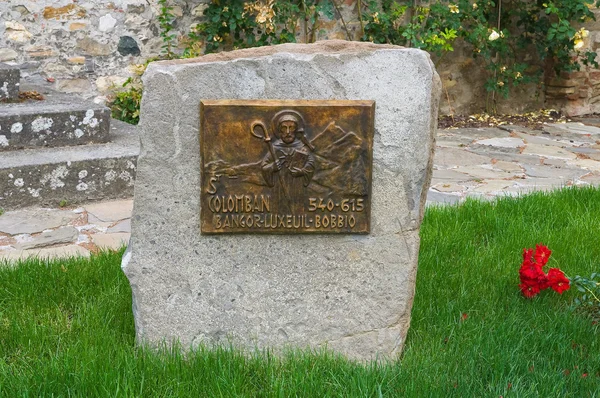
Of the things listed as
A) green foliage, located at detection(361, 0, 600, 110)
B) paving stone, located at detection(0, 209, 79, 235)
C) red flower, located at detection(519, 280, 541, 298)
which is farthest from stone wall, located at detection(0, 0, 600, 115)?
red flower, located at detection(519, 280, 541, 298)

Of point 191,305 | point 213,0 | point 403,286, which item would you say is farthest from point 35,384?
point 213,0

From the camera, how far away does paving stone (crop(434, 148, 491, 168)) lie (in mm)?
6497

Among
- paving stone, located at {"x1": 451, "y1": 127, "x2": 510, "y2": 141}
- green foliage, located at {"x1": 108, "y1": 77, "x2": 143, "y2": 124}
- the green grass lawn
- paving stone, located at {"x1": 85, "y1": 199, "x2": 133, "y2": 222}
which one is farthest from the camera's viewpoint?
paving stone, located at {"x1": 451, "y1": 127, "x2": 510, "y2": 141}

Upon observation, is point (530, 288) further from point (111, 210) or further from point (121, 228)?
point (111, 210)

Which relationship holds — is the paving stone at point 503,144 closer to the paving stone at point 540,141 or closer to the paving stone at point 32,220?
the paving stone at point 540,141

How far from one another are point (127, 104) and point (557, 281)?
4653mm

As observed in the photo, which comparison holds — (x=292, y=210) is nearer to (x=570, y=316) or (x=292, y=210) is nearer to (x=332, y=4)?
(x=570, y=316)

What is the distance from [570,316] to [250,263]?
4.37ft

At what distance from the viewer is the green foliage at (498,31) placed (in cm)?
809

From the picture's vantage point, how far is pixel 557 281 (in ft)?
10.8

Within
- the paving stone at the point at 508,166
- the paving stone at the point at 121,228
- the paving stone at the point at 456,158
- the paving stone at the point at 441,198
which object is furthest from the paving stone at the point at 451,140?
the paving stone at the point at 121,228

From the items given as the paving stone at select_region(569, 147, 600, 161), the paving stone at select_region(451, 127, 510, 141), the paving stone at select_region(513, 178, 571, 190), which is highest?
the paving stone at select_region(451, 127, 510, 141)

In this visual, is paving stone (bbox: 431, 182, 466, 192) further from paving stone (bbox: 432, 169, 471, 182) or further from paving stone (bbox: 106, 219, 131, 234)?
paving stone (bbox: 106, 219, 131, 234)

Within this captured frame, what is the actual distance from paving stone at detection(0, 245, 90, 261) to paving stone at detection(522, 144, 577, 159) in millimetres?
4192
